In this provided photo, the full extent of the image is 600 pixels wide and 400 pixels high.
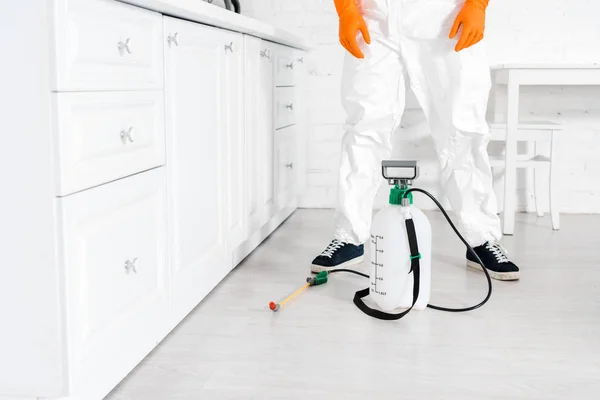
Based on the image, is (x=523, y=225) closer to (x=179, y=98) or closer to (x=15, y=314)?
(x=179, y=98)

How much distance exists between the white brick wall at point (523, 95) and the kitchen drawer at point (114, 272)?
190cm

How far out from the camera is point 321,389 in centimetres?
134

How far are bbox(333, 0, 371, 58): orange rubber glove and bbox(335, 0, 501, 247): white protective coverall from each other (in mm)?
59

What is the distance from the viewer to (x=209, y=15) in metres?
1.72

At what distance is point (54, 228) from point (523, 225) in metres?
2.32

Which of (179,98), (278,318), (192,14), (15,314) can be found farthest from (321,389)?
(192,14)

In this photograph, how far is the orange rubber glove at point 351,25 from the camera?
6.61 feet

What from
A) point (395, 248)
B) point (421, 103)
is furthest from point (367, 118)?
point (395, 248)

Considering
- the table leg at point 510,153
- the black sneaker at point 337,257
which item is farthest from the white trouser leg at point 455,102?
the table leg at point 510,153

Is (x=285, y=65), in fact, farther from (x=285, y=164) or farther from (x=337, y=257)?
(x=337, y=257)

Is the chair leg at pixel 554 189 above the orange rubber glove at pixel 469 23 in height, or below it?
below

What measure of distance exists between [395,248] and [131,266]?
67cm

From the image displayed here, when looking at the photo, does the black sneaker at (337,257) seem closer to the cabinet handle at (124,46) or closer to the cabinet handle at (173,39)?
the cabinet handle at (173,39)

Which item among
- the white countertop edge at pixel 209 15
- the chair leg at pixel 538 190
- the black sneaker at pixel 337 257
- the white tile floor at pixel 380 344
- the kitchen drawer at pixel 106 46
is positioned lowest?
the white tile floor at pixel 380 344
